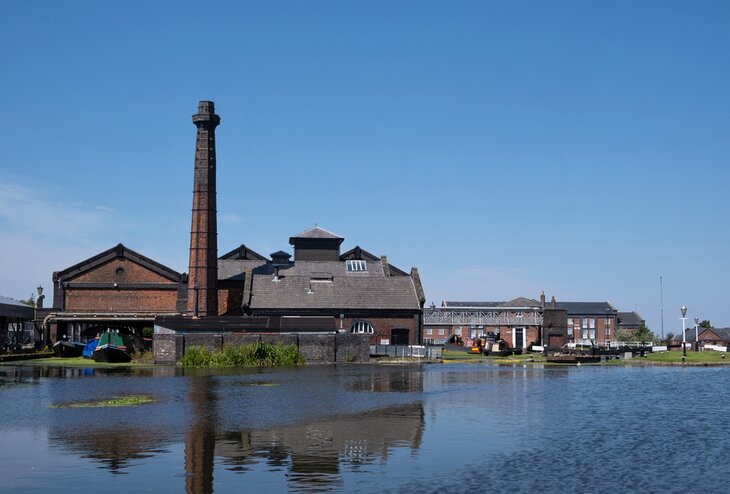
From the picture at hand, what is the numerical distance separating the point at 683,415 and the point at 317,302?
49.9 meters

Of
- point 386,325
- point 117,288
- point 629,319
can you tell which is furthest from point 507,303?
point 117,288

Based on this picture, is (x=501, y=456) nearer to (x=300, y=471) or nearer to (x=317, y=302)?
(x=300, y=471)

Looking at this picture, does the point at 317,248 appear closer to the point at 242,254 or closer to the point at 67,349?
the point at 242,254

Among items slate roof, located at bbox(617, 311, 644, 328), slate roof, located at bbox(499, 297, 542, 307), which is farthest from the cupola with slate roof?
slate roof, located at bbox(617, 311, 644, 328)

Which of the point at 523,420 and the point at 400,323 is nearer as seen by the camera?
the point at 523,420

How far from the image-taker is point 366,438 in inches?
912

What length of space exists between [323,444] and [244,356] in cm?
3862

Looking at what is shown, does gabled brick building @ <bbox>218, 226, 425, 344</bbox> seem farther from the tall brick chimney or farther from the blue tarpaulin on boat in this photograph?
the blue tarpaulin on boat

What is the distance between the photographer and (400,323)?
256 ft

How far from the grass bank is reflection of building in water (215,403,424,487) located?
32.7 meters

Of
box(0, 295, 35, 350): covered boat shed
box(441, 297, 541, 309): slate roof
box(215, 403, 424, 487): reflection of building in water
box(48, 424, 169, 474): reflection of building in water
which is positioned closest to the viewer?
box(215, 403, 424, 487): reflection of building in water

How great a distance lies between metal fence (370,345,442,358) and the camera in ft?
233

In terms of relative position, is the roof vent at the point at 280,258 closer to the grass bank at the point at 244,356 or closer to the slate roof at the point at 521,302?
the grass bank at the point at 244,356

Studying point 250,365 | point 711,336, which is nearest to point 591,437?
point 250,365
